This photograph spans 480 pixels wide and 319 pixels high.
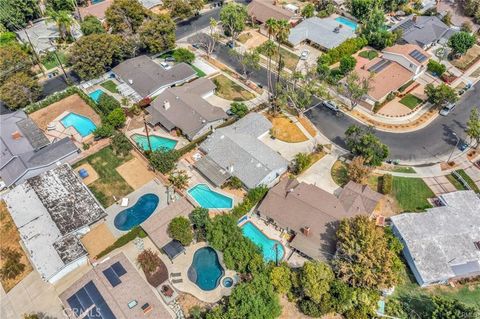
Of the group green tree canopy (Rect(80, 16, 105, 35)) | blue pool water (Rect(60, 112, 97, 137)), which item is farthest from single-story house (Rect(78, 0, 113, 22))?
blue pool water (Rect(60, 112, 97, 137))

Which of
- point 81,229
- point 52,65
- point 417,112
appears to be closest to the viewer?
point 81,229

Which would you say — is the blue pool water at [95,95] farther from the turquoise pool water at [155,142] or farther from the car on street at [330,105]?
the car on street at [330,105]

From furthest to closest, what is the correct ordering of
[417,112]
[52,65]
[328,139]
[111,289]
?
[52,65] < [417,112] < [328,139] < [111,289]

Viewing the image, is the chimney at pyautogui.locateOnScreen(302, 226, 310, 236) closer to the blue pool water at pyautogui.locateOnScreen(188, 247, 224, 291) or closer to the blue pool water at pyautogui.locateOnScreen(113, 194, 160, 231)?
the blue pool water at pyautogui.locateOnScreen(188, 247, 224, 291)

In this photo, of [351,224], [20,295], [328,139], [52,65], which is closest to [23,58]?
[52,65]

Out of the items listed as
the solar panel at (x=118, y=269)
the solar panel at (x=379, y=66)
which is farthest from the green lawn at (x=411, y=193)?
the solar panel at (x=118, y=269)

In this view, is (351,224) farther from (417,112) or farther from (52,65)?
(52,65)
